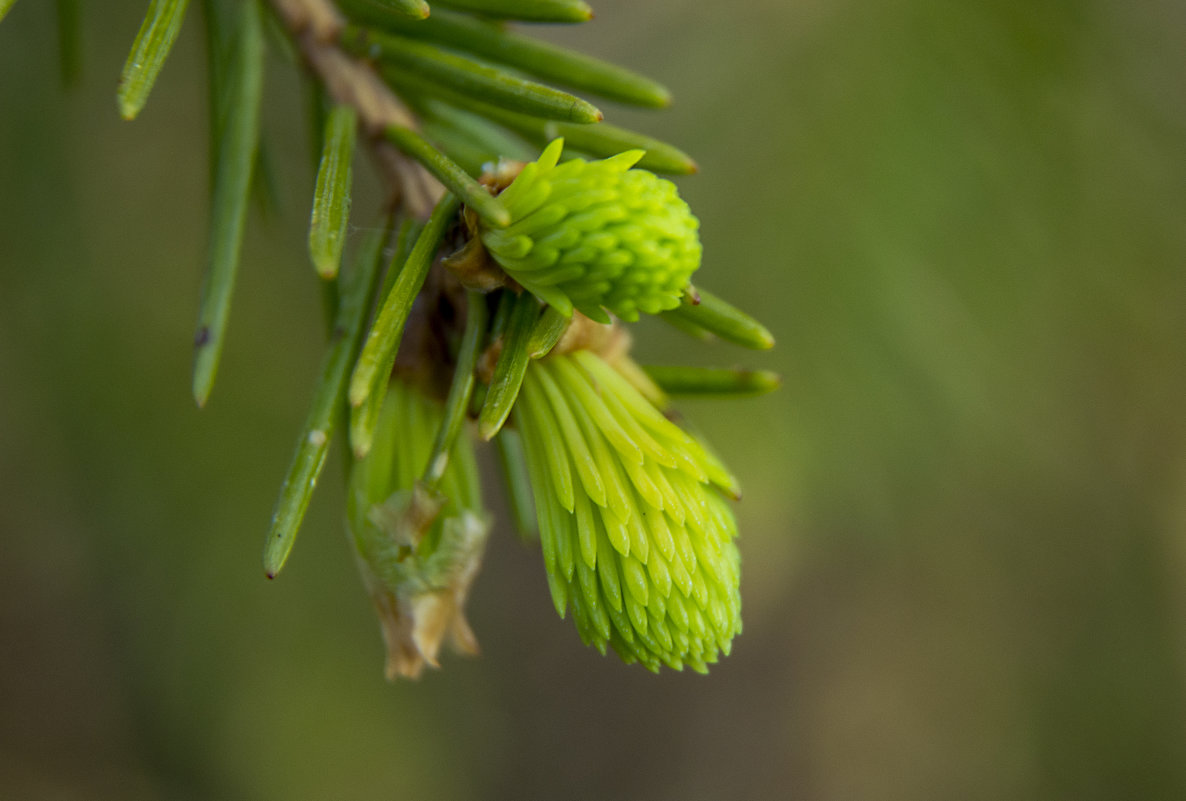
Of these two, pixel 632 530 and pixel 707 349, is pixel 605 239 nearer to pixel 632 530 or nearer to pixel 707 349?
pixel 632 530

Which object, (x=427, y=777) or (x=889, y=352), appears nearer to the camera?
(x=889, y=352)

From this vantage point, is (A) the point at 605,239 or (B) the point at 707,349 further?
(B) the point at 707,349

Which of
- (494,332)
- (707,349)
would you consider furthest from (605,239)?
(707,349)

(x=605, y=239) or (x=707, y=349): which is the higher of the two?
(x=605, y=239)

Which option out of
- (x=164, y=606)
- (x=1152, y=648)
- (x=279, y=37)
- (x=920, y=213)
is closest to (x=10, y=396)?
(x=164, y=606)

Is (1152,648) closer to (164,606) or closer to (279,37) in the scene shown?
(164,606)

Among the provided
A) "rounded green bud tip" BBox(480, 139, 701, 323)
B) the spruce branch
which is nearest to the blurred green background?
the spruce branch
